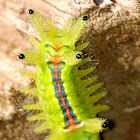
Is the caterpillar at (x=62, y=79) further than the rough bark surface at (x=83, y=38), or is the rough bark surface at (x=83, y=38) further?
the rough bark surface at (x=83, y=38)

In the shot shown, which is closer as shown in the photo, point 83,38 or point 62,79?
point 62,79

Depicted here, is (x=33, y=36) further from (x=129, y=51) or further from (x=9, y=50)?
(x=129, y=51)

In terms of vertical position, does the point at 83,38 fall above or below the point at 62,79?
above

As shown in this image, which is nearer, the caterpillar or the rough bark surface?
the caterpillar

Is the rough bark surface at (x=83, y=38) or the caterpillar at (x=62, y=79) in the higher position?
the rough bark surface at (x=83, y=38)
